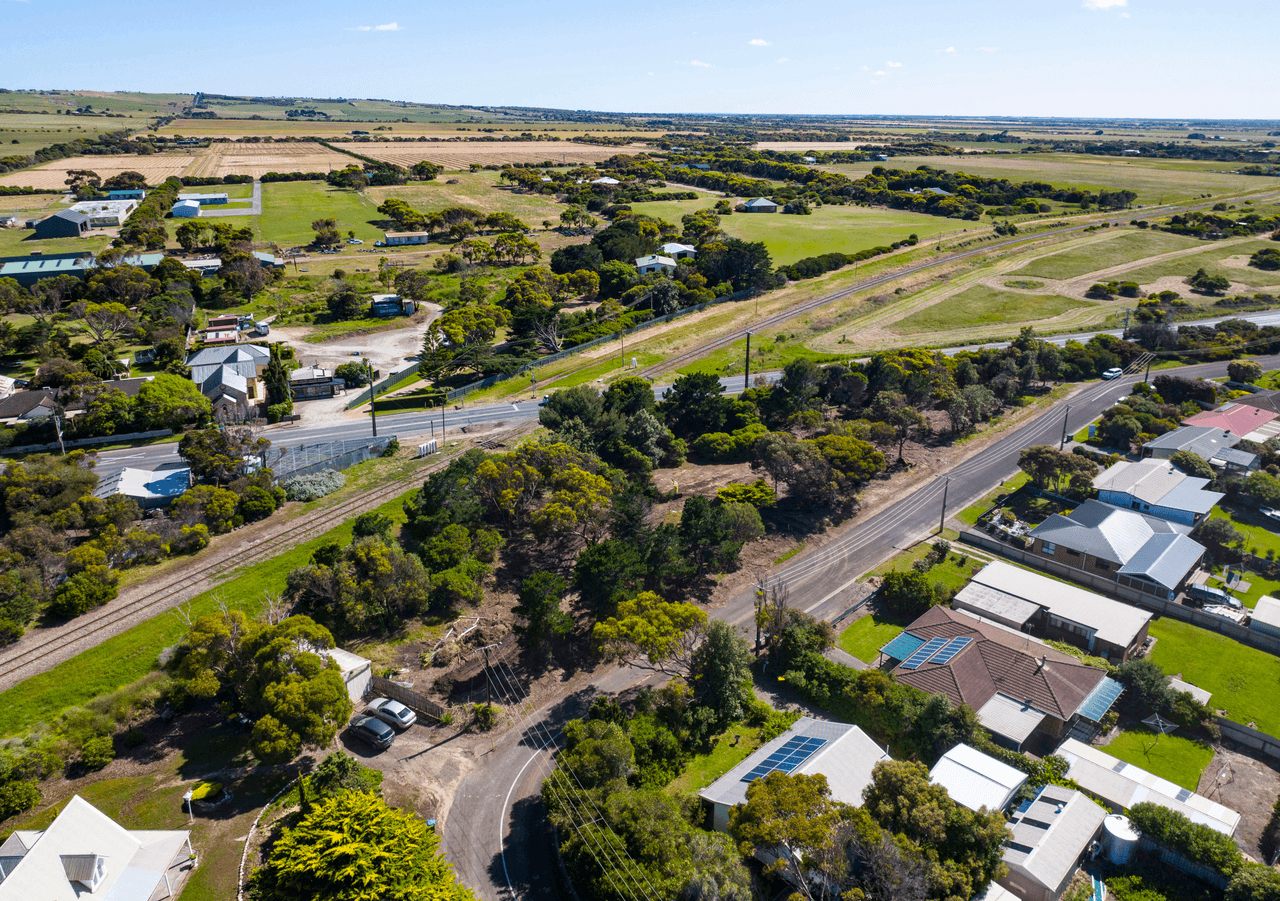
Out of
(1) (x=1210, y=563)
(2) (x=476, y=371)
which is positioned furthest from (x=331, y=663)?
(1) (x=1210, y=563)

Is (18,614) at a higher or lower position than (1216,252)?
lower

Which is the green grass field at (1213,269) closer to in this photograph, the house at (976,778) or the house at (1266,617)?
the house at (1266,617)

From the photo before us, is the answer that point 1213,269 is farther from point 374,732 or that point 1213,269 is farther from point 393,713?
point 374,732

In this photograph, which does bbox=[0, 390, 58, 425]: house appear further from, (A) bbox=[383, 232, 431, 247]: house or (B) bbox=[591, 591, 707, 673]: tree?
(A) bbox=[383, 232, 431, 247]: house

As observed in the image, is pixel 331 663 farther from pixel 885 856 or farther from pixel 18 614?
pixel 885 856

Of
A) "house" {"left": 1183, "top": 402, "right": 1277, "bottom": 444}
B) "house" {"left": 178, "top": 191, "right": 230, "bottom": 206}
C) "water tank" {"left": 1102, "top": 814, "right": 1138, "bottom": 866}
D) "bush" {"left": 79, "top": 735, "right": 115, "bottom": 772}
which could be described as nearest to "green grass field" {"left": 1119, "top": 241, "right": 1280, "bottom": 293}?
"house" {"left": 1183, "top": 402, "right": 1277, "bottom": 444}

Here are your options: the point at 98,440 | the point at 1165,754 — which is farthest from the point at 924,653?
the point at 98,440
